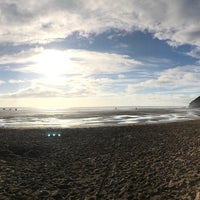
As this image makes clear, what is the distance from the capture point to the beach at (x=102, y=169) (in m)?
11.1

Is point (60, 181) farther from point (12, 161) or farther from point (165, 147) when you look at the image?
point (165, 147)

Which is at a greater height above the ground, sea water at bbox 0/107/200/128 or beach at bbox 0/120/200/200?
sea water at bbox 0/107/200/128

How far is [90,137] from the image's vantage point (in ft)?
81.5

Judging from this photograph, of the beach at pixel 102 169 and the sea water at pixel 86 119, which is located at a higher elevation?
the sea water at pixel 86 119

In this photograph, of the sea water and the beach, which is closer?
the beach

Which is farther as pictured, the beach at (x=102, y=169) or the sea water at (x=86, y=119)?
the sea water at (x=86, y=119)

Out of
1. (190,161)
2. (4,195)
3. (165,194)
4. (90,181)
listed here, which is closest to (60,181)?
(90,181)

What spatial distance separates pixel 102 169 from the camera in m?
14.8

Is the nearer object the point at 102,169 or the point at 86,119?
the point at 102,169

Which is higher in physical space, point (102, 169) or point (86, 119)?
point (86, 119)

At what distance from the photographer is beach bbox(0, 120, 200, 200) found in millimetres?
11133

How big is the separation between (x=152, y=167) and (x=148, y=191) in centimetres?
324

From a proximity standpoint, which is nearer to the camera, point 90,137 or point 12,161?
point 12,161

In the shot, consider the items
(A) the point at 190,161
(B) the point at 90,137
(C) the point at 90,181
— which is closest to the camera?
(C) the point at 90,181
